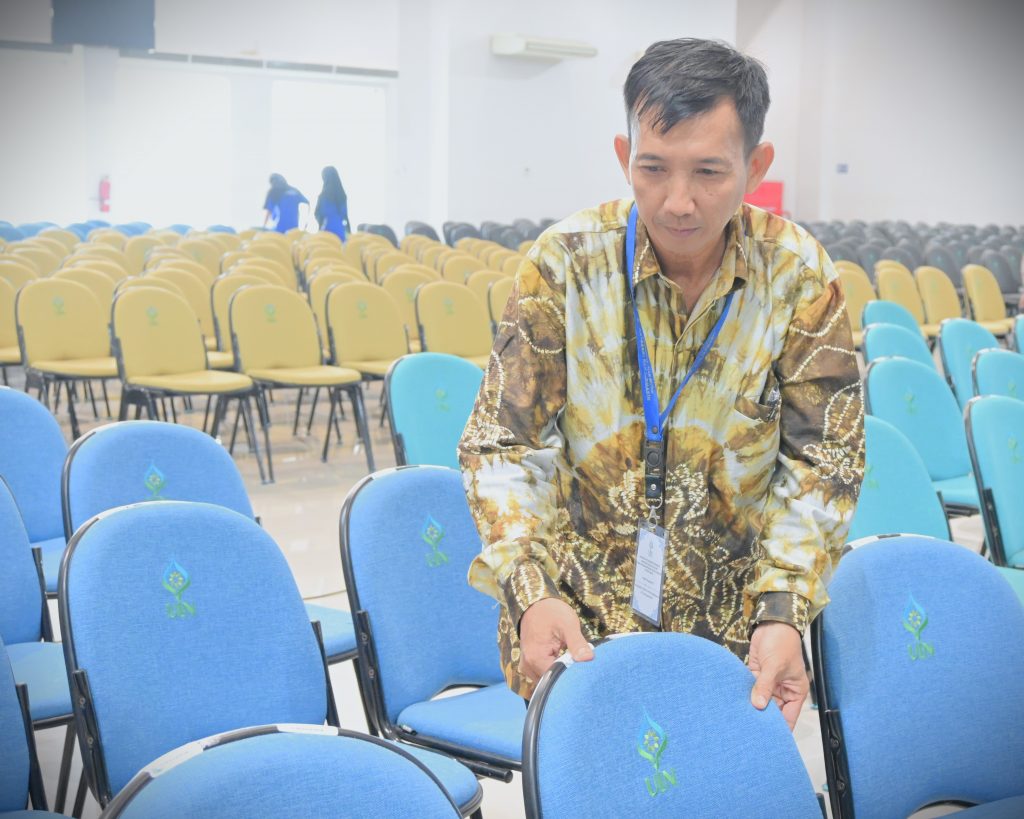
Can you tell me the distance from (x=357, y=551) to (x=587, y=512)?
941 millimetres

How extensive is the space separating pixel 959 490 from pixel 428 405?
2028 millimetres

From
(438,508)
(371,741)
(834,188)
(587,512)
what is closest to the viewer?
(371,741)

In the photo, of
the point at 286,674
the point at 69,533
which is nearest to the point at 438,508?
the point at 286,674

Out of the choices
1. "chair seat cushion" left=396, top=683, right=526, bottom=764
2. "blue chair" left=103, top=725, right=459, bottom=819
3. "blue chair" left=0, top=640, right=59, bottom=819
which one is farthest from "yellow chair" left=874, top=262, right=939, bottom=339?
"blue chair" left=103, top=725, right=459, bottom=819

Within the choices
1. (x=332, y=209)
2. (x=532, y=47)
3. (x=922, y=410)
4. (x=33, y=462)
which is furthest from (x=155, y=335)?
(x=532, y=47)

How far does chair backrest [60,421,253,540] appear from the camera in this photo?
2881 mm

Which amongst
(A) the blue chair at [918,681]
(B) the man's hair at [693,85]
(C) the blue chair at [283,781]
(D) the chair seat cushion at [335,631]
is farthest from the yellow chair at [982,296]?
(C) the blue chair at [283,781]

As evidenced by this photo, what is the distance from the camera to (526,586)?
1409mm

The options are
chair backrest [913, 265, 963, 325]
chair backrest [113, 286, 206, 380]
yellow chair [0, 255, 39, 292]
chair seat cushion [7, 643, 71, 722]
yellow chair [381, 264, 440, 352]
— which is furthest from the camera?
chair backrest [913, 265, 963, 325]

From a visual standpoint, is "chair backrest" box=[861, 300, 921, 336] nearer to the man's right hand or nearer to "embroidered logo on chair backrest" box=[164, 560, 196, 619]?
"embroidered logo on chair backrest" box=[164, 560, 196, 619]

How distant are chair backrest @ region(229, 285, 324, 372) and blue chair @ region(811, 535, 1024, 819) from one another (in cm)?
495

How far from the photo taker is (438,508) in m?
2.63

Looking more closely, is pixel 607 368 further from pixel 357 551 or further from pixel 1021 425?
pixel 1021 425

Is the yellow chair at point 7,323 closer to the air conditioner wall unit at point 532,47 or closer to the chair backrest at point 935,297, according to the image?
the chair backrest at point 935,297
